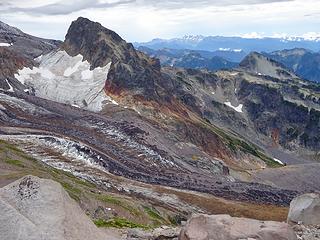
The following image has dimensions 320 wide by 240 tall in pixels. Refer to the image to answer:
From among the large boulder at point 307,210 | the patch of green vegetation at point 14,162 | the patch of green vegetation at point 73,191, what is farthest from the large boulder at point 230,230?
the patch of green vegetation at point 14,162

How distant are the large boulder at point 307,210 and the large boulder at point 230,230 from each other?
22.3 feet

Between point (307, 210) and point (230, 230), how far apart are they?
995 centimetres

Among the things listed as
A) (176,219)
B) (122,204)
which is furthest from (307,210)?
(176,219)

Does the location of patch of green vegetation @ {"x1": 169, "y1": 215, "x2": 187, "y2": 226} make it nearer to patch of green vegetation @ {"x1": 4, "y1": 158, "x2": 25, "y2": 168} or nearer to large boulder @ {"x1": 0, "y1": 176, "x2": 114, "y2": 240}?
patch of green vegetation @ {"x1": 4, "y1": 158, "x2": 25, "y2": 168}

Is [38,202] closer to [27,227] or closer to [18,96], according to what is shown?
[27,227]

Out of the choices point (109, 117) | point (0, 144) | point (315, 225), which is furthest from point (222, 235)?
point (109, 117)

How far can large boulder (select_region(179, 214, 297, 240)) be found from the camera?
85.2ft

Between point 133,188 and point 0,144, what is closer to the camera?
point 0,144

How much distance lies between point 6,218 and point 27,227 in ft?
3.49

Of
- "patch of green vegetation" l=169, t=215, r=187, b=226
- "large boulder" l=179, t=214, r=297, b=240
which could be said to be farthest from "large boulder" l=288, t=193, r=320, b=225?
"patch of green vegetation" l=169, t=215, r=187, b=226

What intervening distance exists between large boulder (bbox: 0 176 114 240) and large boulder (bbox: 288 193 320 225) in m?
15.8

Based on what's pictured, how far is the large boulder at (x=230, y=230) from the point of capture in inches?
1022

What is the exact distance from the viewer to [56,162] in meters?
121

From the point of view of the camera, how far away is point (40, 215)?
20703 millimetres
